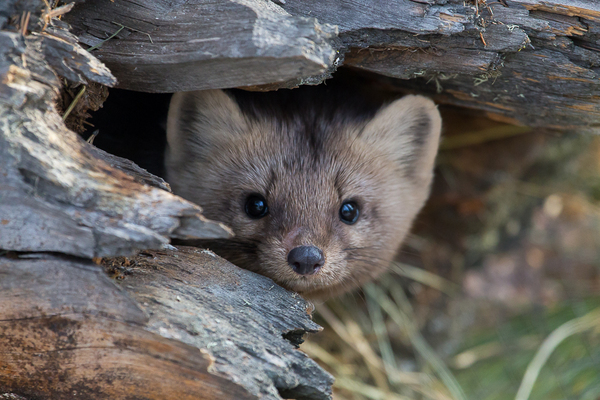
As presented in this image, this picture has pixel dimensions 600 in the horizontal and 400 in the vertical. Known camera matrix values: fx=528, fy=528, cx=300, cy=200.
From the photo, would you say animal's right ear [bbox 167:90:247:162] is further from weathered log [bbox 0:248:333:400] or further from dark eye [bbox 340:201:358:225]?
weathered log [bbox 0:248:333:400]

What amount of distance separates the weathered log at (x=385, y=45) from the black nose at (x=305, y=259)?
0.72 metres

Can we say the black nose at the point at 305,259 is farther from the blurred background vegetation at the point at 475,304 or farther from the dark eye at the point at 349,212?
the blurred background vegetation at the point at 475,304

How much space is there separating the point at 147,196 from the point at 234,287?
0.58 meters

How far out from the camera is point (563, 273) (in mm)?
5281

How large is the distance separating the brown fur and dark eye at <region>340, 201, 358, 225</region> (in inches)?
1.3

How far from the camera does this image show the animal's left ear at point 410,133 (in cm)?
294

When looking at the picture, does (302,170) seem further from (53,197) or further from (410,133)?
(53,197)

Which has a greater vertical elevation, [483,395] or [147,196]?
[147,196]

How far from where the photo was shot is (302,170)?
269cm

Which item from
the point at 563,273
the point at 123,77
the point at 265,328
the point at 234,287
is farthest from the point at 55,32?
the point at 563,273

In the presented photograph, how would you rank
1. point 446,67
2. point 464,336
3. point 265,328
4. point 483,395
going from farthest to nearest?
point 464,336 < point 483,395 < point 446,67 < point 265,328

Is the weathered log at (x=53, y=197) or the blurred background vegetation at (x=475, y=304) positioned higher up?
the weathered log at (x=53, y=197)

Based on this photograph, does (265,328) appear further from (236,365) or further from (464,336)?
(464,336)

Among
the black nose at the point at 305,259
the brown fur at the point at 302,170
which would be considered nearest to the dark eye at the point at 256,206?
the brown fur at the point at 302,170
